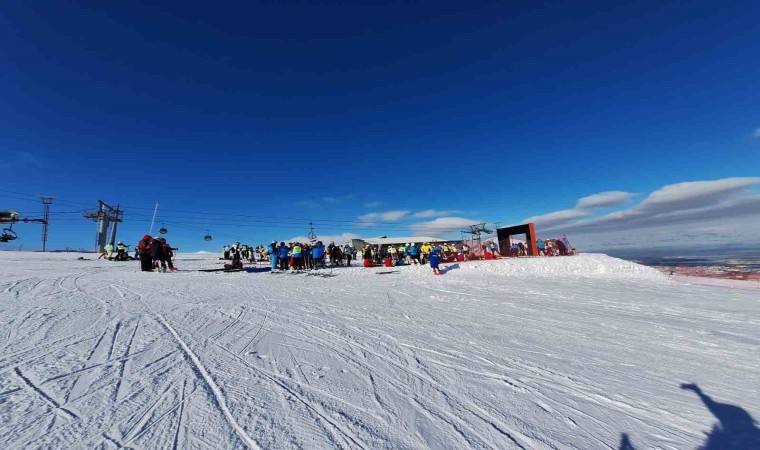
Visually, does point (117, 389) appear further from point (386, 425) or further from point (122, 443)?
point (386, 425)

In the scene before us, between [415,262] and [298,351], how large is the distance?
52.4ft

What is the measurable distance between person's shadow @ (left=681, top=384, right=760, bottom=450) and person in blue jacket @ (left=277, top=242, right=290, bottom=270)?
1646 cm

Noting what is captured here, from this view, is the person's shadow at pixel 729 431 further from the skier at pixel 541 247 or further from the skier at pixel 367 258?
the skier at pixel 541 247

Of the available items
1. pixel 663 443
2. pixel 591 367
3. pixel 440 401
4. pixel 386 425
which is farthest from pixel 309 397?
pixel 591 367

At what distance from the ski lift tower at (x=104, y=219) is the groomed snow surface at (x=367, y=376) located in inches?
1737

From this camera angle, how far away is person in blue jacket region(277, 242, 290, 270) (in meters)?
16.7

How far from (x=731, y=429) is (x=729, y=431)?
0.16ft

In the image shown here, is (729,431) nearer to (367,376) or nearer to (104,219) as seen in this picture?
(367,376)

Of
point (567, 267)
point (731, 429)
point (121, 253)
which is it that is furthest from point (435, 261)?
point (121, 253)

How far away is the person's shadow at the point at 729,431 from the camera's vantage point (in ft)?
7.21

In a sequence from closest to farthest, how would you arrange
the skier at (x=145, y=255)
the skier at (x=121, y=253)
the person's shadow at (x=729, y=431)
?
the person's shadow at (x=729, y=431) → the skier at (x=145, y=255) → the skier at (x=121, y=253)

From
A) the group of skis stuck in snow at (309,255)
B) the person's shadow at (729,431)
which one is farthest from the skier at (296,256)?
the person's shadow at (729,431)

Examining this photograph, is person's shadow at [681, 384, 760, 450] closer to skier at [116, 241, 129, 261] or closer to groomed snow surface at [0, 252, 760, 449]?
groomed snow surface at [0, 252, 760, 449]

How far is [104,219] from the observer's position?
133 ft
